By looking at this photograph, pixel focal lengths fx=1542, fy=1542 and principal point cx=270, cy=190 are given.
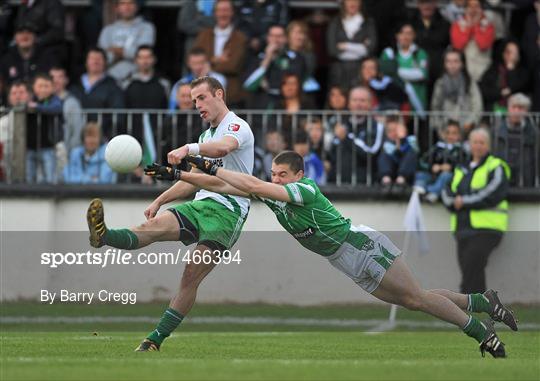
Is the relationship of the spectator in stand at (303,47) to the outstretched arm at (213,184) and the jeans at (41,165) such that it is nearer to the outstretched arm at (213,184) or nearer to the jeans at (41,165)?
the jeans at (41,165)

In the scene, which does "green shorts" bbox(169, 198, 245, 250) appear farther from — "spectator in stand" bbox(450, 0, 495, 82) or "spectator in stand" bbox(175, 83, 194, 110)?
"spectator in stand" bbox(450, 0, 495, 82)

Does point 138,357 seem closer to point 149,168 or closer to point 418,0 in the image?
point 149,168

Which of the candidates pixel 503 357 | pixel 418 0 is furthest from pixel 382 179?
pixel 503 357

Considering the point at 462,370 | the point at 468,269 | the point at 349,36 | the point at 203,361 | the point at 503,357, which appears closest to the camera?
the point at 462,370

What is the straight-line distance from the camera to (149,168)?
12.4m

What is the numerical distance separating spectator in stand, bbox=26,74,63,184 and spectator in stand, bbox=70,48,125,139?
577 millimetres

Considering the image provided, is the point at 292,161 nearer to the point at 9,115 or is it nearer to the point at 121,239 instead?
the point at 121,239

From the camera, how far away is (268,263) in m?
20.4

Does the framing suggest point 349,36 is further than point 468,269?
Yes

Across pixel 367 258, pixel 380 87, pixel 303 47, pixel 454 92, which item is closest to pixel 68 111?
pixel 303 47

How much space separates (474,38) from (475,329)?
8.99 meters

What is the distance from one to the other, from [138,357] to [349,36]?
32.7 ft

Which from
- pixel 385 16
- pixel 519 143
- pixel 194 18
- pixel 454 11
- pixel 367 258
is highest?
pixel 454 11

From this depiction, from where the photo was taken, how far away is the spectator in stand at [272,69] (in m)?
21.1
